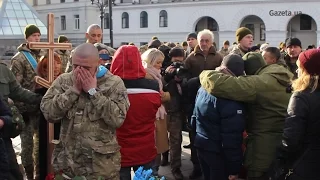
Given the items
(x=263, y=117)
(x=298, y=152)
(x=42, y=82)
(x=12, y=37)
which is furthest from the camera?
(x=12, y=37)

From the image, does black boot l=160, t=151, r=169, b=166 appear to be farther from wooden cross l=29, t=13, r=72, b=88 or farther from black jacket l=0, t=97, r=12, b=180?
black jacket l=0, t=97, r=12, b=180

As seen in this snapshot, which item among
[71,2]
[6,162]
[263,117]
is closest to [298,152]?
[263,117]

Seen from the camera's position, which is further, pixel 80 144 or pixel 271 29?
pixel 271 29

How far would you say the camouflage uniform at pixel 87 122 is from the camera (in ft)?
11.6

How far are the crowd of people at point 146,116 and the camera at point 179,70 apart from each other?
77 centimetres

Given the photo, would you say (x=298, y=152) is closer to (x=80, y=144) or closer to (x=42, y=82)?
(x=80, y=144)

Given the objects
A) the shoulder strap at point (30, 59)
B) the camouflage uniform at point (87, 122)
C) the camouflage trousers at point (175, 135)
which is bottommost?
the camouflage trousers at point (175, 135)

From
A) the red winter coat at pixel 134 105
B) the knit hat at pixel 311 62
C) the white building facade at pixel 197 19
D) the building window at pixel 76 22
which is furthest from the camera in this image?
the building window at pixel 76 22

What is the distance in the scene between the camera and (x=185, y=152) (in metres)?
7.77

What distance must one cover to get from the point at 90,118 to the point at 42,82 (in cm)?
126

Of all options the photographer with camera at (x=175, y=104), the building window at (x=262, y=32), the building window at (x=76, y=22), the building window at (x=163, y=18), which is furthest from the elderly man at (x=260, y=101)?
the building window at (x=76, y=22)

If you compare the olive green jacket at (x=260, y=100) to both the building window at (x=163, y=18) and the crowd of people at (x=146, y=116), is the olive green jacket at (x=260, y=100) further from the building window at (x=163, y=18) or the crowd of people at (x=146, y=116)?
the building window at (x=163, y=18)

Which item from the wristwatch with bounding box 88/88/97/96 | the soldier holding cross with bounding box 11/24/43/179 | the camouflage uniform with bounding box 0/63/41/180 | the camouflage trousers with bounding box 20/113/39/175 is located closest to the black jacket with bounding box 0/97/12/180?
the camouflage uniform with bounding box 0/63/41/180

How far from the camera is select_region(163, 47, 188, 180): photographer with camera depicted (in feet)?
20.1
